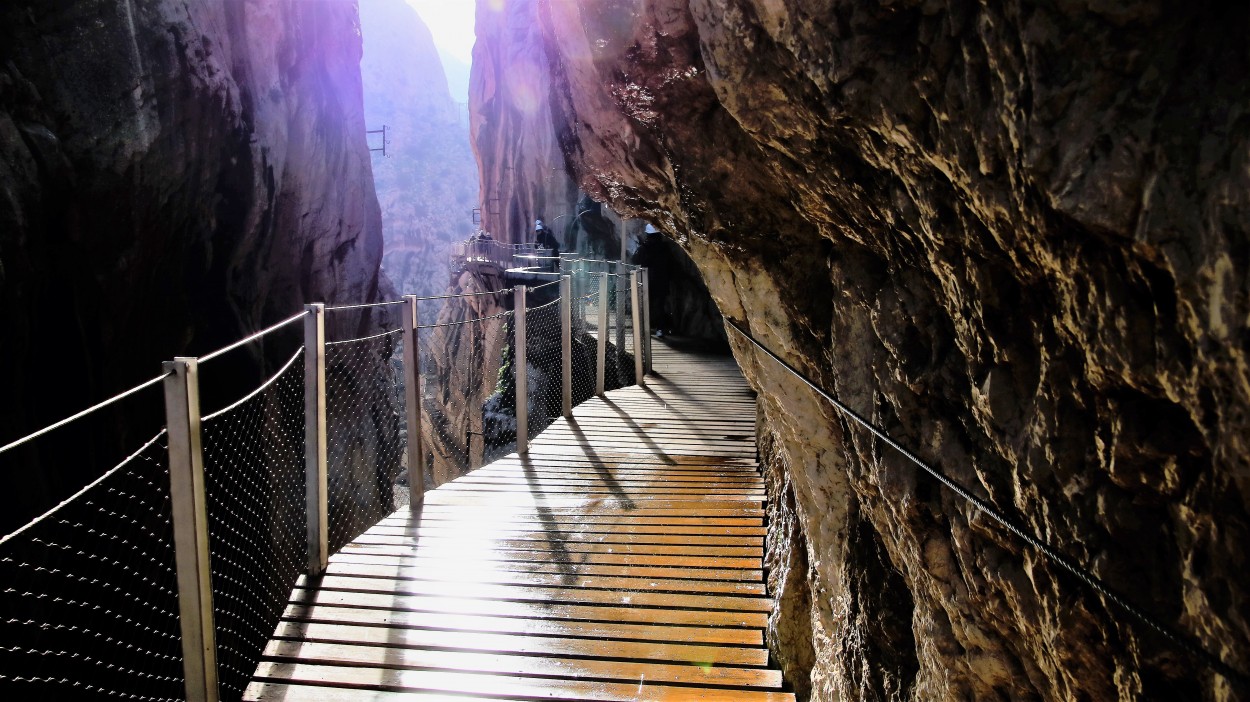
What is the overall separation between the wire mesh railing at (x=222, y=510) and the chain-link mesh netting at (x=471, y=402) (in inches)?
5.0

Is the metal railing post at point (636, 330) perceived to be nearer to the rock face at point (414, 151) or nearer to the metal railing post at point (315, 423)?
the metal railing post at point (315, 423)

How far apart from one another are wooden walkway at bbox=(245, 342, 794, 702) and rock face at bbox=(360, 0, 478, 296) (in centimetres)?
6909

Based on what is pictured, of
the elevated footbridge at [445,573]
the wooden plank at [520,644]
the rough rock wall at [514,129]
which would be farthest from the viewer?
the rough rock wall at [514,129]

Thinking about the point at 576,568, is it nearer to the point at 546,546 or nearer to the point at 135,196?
the point at 546,546

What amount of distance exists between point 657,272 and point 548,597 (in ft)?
48.8

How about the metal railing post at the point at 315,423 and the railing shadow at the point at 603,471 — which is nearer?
the metal railing post at the point at 315,423

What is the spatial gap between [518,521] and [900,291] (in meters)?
3.97

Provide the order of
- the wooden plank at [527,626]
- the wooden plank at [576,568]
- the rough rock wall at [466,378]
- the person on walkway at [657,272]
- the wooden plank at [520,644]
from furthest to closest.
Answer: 1. the rough rock wall at [466,378]
2. the person on walkway at [657,272]
3. the wooden plank at [576,568]
4. the wooden plank at [527,626]
5. the wooden plank at [520,644]

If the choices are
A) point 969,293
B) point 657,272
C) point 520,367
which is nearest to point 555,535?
point 520,367

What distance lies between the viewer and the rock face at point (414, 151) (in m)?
81.9

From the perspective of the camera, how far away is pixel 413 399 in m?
5.46

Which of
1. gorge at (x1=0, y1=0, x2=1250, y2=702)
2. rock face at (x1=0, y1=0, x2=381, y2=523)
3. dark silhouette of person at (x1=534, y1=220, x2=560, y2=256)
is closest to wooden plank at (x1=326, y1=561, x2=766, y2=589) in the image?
gorge at (x1=0, y1=0, x2=1250, y2=702)

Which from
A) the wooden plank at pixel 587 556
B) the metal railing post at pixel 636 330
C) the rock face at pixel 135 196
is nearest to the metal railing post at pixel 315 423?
the wooden plank at pixel 587 556

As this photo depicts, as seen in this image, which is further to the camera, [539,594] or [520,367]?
[520,367]
